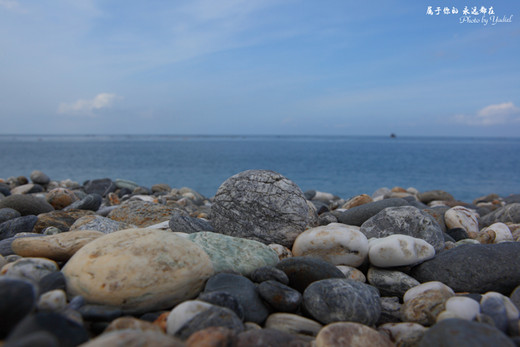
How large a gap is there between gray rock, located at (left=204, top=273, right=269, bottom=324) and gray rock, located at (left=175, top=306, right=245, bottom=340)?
0.37 meters

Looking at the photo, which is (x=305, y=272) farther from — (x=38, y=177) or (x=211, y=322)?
(x=38, y=177)

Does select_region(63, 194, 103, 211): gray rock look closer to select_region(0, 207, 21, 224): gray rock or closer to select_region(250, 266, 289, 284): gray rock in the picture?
select_region(0, 207, 21, 224): gray rock

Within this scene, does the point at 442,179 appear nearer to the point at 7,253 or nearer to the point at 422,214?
the point at 422,214

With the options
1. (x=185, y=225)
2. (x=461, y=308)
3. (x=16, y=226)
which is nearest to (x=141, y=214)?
(x=185, y=225)

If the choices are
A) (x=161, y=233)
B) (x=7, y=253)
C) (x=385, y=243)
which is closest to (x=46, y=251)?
(x=7, y=253)

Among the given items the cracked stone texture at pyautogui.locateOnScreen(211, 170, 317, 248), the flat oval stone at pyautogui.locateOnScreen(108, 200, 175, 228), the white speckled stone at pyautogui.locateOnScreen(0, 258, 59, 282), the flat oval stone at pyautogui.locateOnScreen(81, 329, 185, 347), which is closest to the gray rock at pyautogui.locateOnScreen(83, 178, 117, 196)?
the flat oval stone at pyautogui.locateOnScreen(108, 200, 175, 228)

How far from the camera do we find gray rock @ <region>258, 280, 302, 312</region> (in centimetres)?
350

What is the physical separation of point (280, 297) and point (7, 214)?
18.6 feet

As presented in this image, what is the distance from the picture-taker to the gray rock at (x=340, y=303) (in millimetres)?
3438

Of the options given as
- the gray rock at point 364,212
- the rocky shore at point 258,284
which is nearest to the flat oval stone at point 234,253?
the rocky shore at point 258,284

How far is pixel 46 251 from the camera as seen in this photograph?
414 centimetres

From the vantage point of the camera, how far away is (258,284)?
3.91 meters

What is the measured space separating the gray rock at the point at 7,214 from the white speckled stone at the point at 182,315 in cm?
519

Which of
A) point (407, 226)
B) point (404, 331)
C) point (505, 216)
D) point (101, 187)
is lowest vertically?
point (101, 187)
